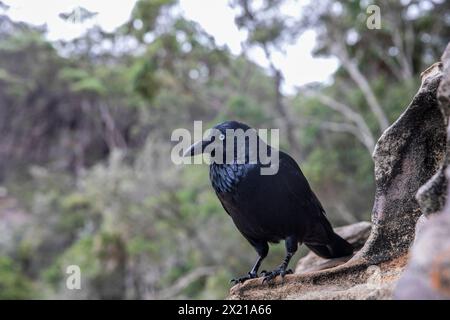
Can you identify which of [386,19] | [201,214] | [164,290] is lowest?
[164,290]

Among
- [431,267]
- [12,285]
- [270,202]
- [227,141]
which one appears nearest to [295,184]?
[270,202]

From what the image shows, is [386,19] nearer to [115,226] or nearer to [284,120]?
[284,120]

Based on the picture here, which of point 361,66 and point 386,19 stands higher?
point 386,19

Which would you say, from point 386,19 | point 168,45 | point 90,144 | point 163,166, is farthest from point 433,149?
point 90,144

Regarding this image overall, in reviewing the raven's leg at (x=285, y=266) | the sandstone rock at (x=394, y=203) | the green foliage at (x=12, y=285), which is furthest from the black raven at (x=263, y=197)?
the green foliage at (x=12, y=285)

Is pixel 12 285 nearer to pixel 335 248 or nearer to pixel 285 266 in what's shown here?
pixel 335 248

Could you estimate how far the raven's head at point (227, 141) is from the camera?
3.35m

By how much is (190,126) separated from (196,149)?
10920 mm

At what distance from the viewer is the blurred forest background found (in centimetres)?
1065

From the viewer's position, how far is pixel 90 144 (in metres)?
21.1

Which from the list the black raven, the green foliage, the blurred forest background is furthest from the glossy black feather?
the green foliage

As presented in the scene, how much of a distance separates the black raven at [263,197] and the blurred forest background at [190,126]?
19.4 feet

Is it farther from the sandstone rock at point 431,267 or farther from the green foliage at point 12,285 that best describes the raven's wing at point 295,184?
the green foliage at point 12,285
